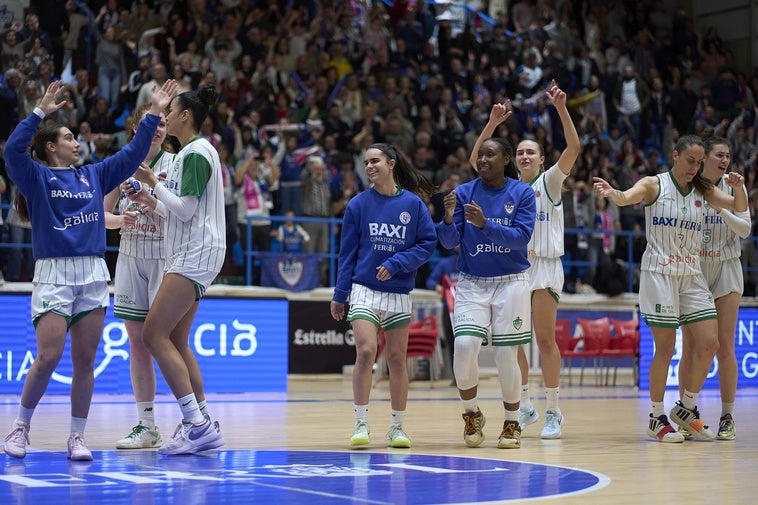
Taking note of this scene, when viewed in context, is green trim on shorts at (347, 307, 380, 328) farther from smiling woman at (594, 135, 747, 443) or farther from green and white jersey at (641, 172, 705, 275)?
green and white jersey at (641, 172, 705, 275)

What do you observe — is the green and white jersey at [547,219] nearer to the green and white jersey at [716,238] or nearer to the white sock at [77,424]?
the green and white jersey at [716,238]

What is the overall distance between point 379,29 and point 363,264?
14415 mm

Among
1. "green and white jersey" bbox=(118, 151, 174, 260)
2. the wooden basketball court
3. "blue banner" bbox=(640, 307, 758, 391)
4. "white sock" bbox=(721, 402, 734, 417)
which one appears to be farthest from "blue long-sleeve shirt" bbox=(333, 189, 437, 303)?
"blue banner" bbox=(640, 307, 758, 391)

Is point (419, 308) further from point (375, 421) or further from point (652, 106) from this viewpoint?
point (652, 106)

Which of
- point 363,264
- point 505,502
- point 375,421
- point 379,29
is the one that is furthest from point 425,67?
point 505,502

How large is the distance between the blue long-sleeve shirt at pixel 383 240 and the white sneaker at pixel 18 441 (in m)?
2.12

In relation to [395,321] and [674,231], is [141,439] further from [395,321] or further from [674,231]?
[674,231]

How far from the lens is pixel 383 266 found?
7.23m

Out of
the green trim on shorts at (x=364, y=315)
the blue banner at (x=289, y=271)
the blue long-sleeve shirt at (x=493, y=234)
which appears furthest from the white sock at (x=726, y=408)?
the blue banner at (x=289, y=271)

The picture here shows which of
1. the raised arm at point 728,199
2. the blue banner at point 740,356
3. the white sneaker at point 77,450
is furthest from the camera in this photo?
the blue banner at point 740,356

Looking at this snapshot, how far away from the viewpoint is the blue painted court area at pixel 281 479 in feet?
16.2

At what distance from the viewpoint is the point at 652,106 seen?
2316 centimetres

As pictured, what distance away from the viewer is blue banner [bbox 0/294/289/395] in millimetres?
12539

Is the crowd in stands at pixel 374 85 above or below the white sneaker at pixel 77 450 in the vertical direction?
above
